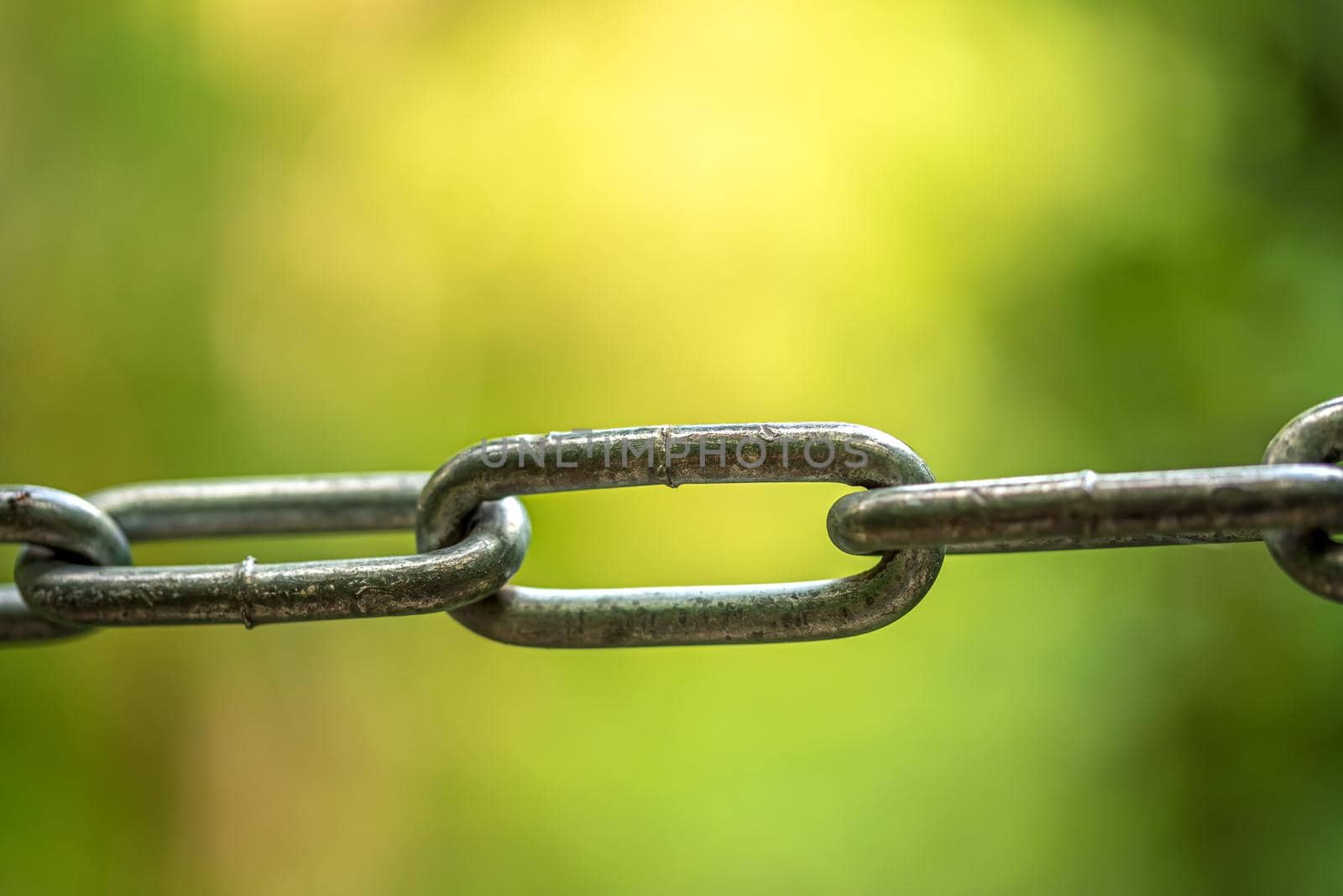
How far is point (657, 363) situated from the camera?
3.20 feet

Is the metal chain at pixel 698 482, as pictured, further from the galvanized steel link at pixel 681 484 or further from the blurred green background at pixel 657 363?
the blurred green background at pixel 657 363

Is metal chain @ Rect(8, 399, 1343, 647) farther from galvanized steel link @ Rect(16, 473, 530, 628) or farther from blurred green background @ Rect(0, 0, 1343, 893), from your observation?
blurred green background @ Rect(0, 0, 1343, 893)

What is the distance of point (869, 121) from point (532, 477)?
0.68 metres

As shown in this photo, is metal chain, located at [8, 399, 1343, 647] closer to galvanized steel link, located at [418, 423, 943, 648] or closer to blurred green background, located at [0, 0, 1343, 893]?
galvanized steel link, located at [418, 423, 943, 648]

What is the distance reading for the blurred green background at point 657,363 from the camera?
93 cm

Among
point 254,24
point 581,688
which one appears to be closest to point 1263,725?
point 581,688

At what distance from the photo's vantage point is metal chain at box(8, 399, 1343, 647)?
0.39m

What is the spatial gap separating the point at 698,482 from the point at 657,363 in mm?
558

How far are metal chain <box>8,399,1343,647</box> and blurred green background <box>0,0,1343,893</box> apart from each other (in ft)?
1.63

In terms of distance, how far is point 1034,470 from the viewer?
0.95m

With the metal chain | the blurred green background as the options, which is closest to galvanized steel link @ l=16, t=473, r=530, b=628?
the metal chain

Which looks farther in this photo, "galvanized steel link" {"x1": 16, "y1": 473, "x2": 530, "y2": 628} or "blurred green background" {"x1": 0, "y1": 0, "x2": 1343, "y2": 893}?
"blurred green background" {"x1": 0, "y1": 0, "x2": 1343, "y2": 893}

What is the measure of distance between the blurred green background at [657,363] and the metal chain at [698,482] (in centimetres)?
50

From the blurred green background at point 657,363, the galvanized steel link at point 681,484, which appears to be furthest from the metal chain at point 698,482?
→ the blurred green background at point 657,363
